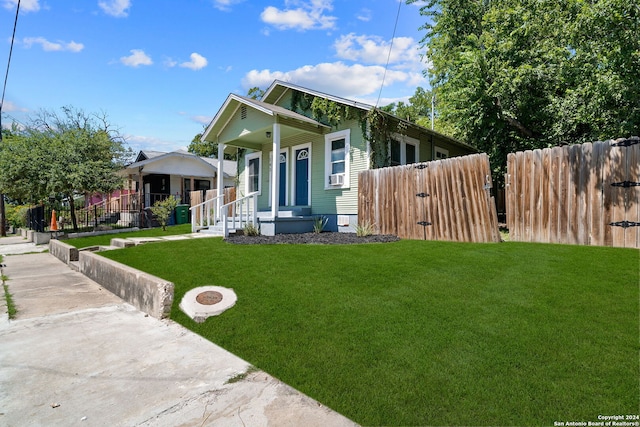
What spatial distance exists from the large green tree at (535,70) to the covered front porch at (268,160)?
5.31 metres

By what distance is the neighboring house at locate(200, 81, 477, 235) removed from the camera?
10281mm

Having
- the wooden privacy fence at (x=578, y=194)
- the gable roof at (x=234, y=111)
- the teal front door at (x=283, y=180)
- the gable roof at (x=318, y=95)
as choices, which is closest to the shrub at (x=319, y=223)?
the teal front door at (x=283, y=180)

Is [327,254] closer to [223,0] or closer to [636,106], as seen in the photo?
[223,0]

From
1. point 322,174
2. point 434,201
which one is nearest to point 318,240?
point 434,201

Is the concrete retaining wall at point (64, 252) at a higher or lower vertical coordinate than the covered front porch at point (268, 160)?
lower

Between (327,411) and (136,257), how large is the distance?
20.8 feet

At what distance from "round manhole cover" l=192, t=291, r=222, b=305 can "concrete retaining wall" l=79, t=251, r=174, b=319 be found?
1.18 feet

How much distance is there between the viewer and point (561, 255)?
552 cm

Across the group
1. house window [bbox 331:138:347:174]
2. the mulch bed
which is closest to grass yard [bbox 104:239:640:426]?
the mulch bed

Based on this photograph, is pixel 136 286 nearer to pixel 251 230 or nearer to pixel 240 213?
pixel 251 230

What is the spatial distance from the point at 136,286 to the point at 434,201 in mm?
6368

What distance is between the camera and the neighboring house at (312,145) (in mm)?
10281

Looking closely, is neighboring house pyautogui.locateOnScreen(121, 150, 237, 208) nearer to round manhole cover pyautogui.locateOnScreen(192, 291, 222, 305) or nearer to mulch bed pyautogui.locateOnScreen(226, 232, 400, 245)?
mulch bed pyautogui.locateOnScreen(226, 232, 400, 245)

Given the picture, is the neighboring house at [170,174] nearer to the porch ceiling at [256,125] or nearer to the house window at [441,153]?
the porch ceiling at [256,125]
